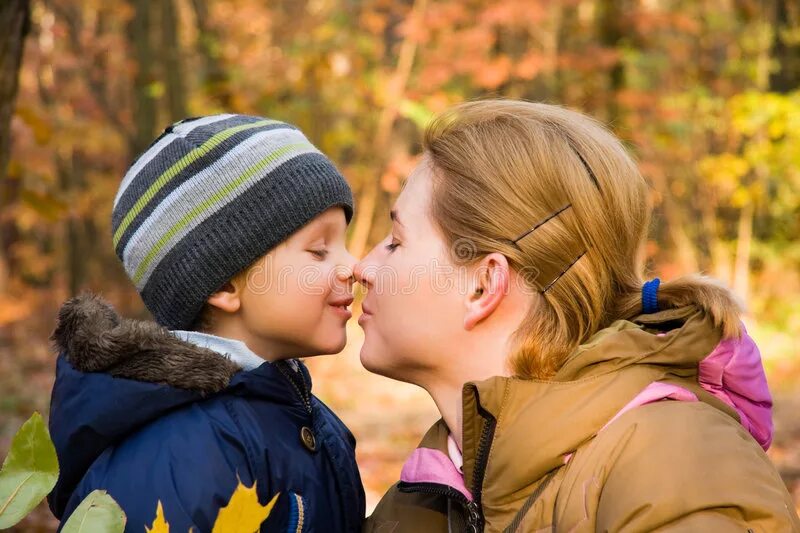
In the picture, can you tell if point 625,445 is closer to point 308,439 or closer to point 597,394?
point 597,394

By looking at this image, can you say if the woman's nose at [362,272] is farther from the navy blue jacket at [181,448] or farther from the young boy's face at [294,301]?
the navy blue jacket at [181,448]

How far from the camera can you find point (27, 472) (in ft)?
3.67

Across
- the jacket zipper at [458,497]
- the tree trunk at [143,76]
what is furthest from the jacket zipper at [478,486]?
the tree trunk at [143,76]

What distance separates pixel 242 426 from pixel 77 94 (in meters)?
11.5

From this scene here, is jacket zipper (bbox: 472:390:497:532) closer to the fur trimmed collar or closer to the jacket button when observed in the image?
the jacket button

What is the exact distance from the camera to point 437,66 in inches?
382

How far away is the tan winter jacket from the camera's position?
61.2 inches

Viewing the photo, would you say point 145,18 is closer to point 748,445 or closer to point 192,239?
point 192,239

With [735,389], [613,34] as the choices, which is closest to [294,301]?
[735,389]

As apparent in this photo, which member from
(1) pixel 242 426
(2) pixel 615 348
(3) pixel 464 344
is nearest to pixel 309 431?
(1) pixel 242 426

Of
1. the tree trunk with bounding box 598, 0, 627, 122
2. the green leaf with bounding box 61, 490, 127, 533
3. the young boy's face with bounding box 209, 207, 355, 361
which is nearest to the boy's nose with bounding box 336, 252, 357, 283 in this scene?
the young boy's face with bounding box 209, 207, 355, 361

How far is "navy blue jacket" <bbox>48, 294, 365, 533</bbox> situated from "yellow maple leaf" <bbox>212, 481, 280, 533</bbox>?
85 centimetres

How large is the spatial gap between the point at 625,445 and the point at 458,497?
1.53 feet

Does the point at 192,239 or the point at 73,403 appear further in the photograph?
the point at 192,239
